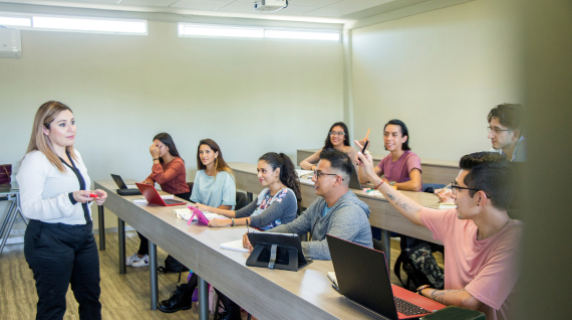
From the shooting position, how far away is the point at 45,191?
2.00 m

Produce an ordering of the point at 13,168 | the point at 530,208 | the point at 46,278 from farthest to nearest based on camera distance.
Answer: the point at 13,168
the point at 46,278
the point at 530,208

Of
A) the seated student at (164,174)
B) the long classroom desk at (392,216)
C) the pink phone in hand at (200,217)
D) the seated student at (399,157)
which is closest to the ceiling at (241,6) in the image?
the seated student at (164,174)

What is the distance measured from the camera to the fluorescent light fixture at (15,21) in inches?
187

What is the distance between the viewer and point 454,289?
1583 mm

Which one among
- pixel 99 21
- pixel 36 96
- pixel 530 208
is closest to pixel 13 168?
pixel 36 96

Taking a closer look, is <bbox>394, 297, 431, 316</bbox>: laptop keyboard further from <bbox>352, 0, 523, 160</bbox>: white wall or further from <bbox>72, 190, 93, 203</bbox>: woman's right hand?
<bbox>352, 0, 523, 160</bbox>: white wall

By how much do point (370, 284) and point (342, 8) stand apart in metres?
4.33

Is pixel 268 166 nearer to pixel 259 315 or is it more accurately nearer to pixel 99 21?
pixel 259 315

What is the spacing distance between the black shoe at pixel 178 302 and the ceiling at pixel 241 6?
3.01 metres

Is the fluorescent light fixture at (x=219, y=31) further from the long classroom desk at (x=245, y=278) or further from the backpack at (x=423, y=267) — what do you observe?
the backpack at (x=423, y=267)

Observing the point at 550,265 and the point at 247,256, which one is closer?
the point at 550,265

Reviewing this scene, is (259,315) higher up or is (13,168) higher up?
(13,168)

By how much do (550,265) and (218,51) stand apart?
5801 mm

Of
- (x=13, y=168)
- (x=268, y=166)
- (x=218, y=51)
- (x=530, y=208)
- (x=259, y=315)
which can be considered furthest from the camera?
(x=218, y=51)
